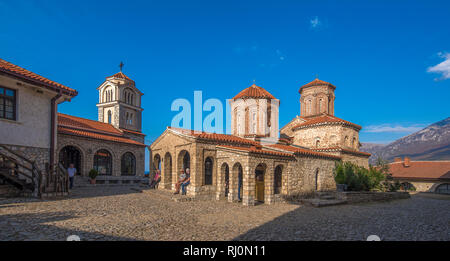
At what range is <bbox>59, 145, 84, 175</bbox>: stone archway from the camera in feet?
65.9

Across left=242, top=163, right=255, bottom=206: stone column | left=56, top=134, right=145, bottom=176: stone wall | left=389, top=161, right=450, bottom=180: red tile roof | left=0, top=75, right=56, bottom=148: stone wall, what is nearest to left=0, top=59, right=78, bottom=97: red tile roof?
left=0, top=75, right=56, bottom=148: stone wall

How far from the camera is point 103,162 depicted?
22.3 metres

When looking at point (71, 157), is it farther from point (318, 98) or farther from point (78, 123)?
point (318, 98)

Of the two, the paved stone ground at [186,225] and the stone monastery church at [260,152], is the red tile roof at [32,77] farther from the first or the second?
the stone monastery church at [260,152]

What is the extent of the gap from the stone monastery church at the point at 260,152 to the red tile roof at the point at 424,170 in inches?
415

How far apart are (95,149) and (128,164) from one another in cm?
389

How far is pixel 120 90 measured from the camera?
100 ft

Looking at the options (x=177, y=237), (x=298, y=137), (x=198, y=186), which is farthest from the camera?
(x=298, y=137)

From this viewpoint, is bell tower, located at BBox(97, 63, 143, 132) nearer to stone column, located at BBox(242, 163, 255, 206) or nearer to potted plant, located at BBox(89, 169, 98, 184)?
potted plant, located at BBox(89, 169, 98, 184)

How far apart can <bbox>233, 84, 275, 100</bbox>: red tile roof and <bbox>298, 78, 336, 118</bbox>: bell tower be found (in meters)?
6.35

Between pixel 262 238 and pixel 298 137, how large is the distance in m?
18.0

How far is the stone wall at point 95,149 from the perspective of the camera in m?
19.7
